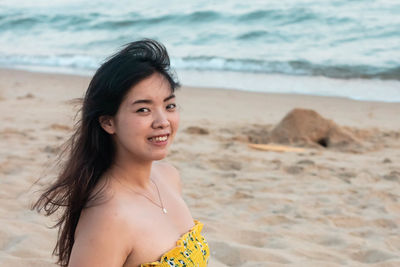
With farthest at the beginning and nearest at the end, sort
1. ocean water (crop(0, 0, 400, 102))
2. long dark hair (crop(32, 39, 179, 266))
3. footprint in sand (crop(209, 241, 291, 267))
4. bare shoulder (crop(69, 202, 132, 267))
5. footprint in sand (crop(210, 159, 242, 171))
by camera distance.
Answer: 1. ocean water (crop(0, 0, 400, 102))
2. footprint in sand (crop(210, 159, 242, 171))
3. footprint in sand (crop(209, 241, 291, 267))
4. long dark hair (crop(32, 39, 179, 266))
5. bare shoulder (crop(69, 202, 132, 267))

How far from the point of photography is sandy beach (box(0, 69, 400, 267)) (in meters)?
3.37

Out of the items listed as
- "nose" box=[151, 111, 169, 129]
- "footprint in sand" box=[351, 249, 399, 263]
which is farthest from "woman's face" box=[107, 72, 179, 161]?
"footprint in sand" box=[351, 249, 399, 263]

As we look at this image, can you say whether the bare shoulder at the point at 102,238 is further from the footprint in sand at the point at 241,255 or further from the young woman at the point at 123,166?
the footprint in sand at the point at 241,255

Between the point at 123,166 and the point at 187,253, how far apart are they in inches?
15.6

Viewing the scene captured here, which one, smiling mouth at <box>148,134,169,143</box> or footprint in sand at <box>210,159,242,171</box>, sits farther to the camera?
footprint in sand at <box>210,159,242,171</box>

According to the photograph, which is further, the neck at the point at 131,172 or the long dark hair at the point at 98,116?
the neck at the point at 131,172

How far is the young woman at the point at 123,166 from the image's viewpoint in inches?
74.2

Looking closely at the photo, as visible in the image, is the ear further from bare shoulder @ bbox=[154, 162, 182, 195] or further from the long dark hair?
bare shoulder @ bbox=[154, 162, 182, 195]

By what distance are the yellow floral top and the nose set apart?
17.1 inches

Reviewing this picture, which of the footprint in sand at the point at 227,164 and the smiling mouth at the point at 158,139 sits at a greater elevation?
the smiling mouth at the point at 158,139

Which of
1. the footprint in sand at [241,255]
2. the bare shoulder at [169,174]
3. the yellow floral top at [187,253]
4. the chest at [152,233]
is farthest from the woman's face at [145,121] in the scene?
the footprint in sand at [241,255]

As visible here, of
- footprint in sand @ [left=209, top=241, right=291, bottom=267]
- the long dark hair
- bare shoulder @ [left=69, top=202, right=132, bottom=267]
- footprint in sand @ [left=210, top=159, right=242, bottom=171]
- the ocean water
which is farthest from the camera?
the ocean water

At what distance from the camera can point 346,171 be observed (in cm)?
513

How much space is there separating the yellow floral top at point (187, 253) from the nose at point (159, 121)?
0.44m
